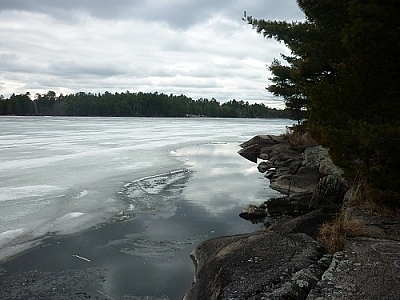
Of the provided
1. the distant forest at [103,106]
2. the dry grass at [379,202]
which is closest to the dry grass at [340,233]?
the dry grass at [379,202]

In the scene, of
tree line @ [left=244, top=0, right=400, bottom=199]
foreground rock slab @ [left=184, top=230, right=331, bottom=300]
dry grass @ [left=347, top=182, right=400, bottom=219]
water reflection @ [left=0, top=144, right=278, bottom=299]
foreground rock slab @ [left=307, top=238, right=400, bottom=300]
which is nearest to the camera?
foreground rock slab @ [left=307, top=238, right=400, bottom=300]

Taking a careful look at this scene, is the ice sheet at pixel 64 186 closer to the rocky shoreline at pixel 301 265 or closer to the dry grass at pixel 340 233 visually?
the rocky shoreline at pixel 301 265

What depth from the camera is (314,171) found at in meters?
13.3

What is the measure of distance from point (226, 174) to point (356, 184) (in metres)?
8.32

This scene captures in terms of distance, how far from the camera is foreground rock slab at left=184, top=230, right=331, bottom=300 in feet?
15.2

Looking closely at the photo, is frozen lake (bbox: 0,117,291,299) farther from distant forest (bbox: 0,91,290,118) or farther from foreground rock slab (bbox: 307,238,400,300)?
distant forest (bbox: 0,91,290,118)

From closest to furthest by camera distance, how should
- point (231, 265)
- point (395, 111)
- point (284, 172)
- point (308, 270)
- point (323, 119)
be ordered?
1. point (308, 270)
2. point (231, 265)
3. point (395, 111)
4. point (323, 119)
5. point (284, 172)

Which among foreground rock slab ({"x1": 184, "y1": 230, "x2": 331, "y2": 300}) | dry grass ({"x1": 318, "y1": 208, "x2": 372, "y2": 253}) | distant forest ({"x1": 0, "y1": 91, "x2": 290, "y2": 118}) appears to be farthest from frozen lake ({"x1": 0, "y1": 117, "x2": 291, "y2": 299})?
distant forest ({"x1": 0, "y1": 91, "x2": 290, "y2": 118})

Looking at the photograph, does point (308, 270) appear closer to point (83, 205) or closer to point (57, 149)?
point (83, 205)

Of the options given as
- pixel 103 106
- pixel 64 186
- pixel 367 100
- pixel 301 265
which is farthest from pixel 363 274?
pixel 103 106

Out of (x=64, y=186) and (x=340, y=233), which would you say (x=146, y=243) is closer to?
(x=340, y=233)

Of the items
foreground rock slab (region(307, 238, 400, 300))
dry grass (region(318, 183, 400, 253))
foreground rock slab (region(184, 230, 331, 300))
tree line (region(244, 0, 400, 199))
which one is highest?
tree line (region(244, 0, 400, 199))

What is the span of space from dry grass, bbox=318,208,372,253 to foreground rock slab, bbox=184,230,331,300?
0.61ft

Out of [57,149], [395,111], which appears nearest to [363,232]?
[395,111]
